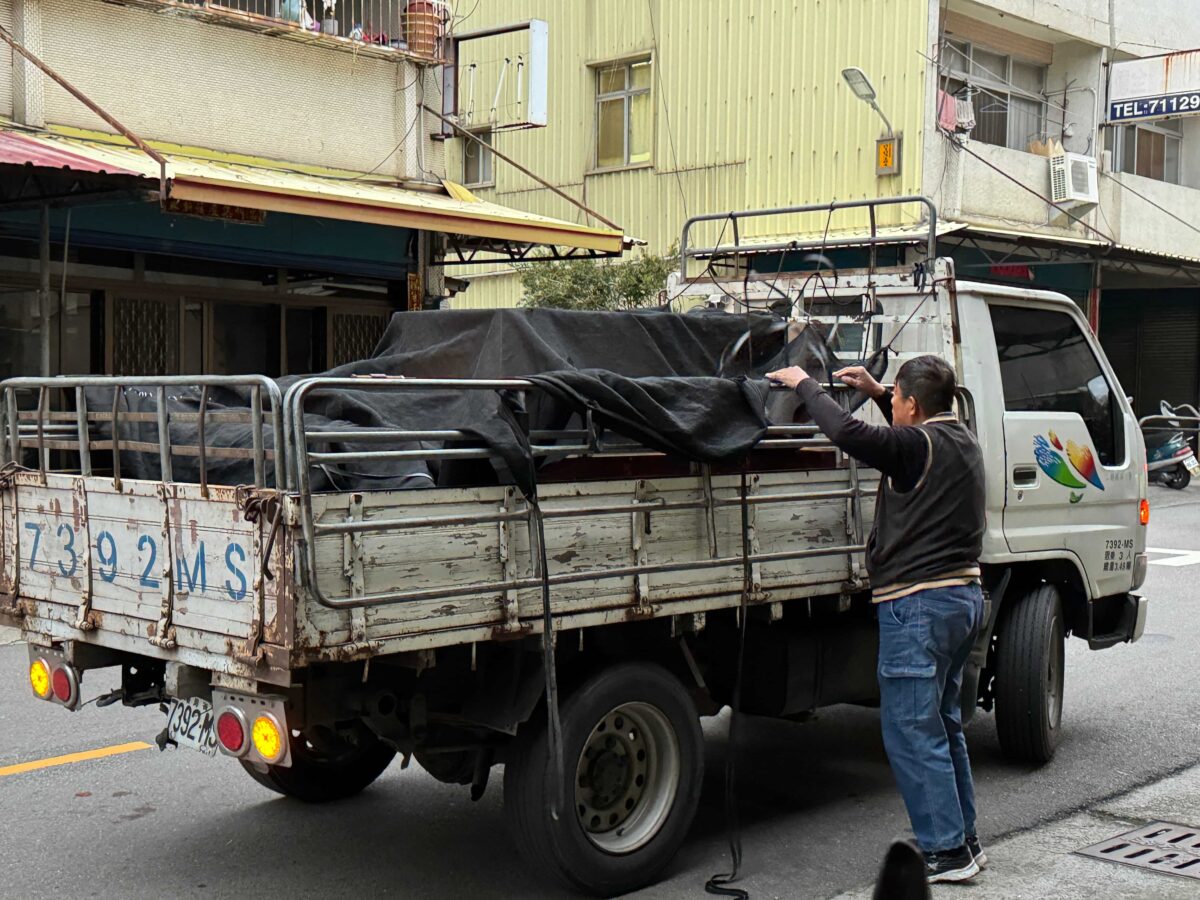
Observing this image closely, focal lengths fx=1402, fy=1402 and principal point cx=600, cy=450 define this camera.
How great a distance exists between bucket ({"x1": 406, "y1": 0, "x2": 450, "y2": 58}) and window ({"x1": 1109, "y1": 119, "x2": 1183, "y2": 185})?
12.7 meters

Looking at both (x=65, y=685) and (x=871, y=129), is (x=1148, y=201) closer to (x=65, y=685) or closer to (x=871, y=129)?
(x=871, y=129)

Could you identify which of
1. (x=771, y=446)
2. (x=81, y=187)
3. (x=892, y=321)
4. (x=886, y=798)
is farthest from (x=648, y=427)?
(x=81, y=187)

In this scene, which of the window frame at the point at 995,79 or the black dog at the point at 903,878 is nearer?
the black dog at the point at 903,878

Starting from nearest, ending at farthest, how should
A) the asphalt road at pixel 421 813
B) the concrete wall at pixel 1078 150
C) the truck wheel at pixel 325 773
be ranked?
the asphalt road at pixel 421 813, the truck wheel at pixel 325 773, the concrete wall at pixel 1078 150

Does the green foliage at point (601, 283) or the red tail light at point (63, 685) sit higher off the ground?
the green foliage at point (601, 283)

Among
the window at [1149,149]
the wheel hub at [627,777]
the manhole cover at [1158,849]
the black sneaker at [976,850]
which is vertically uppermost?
the window at [1149,149]

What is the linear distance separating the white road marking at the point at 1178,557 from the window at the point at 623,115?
33.3ft

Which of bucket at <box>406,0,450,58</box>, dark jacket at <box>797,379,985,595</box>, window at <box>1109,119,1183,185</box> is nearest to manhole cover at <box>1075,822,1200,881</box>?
dark jacket at <box>797,379,985,595</box>

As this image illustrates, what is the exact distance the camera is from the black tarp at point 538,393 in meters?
4.47

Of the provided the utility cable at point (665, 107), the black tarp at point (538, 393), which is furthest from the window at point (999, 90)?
the black tarp at point (538, 393)

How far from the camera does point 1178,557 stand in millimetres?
14359

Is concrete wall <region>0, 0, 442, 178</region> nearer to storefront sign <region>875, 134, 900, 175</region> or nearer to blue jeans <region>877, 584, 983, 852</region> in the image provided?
storefront sign <region>875, 134, 900, 175</region>

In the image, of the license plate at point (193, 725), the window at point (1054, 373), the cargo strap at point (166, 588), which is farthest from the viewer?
the window at point (1054, 373)

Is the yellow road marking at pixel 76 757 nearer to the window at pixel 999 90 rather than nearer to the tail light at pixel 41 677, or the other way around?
the tail light at pixel 41 677
